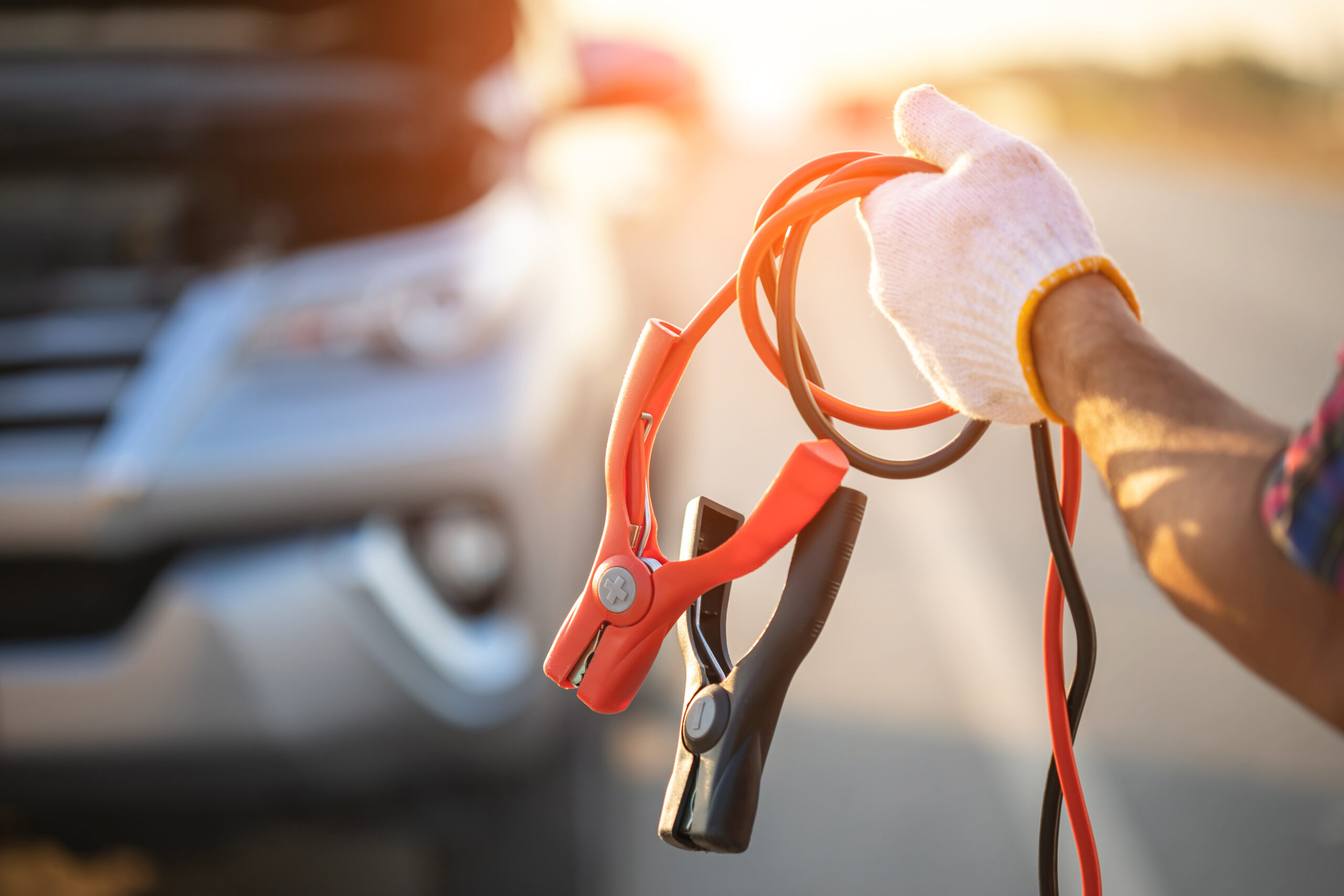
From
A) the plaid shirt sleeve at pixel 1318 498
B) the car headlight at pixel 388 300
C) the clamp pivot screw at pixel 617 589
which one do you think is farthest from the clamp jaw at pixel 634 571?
the car headlight at pixel 388 300

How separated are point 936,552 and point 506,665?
2.51 metres

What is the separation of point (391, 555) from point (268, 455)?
31 cm

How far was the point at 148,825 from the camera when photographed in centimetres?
249

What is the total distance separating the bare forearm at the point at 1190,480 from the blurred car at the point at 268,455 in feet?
5.10

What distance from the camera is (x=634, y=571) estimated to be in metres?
0.93

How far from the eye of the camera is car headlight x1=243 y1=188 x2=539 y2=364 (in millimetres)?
2277

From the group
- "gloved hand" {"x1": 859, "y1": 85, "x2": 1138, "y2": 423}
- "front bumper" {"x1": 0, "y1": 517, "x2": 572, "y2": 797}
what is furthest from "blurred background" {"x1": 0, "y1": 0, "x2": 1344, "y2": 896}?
"gloved hand" {"x1": 859, "y1": 85, "x2": 1138, "y2": 423}

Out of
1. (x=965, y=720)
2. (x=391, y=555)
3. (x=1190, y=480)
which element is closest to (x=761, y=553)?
(x=1190, y=480)

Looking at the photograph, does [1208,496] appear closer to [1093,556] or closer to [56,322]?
[56,322]

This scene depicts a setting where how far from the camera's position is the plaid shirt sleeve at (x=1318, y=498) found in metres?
0.64

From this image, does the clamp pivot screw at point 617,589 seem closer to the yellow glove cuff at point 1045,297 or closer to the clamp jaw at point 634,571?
the clamp jaw at point 634,571

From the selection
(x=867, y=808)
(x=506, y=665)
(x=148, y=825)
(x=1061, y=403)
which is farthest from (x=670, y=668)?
(x=1061, y=403)

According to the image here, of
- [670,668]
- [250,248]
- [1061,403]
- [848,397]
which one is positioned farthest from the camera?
[848,397]

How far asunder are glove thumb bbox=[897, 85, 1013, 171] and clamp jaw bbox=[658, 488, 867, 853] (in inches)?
13.3
